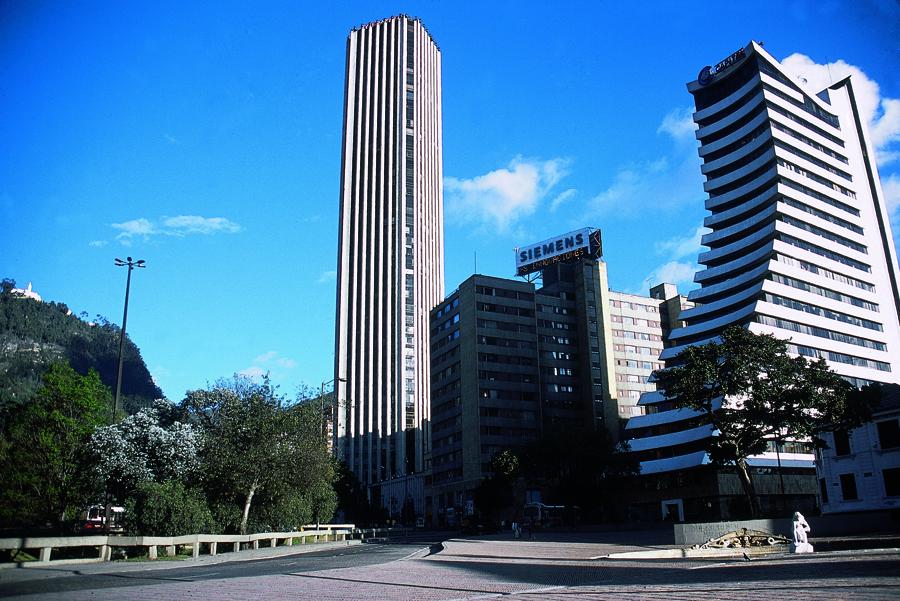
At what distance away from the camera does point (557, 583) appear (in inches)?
597

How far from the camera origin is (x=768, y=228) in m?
97.5

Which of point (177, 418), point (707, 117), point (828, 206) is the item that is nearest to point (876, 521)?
point (177, 418)

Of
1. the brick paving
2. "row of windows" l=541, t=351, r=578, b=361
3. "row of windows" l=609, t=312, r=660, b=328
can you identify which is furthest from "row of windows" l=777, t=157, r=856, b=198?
the brick paving

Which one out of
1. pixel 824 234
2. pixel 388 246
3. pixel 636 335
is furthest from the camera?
pixel 388 246

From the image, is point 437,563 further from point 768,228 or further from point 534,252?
point 534,252

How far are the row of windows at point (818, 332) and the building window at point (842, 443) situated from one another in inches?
1741

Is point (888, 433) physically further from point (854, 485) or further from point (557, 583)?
point (557, 583)

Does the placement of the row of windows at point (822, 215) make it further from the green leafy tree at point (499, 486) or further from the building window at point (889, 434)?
the building window at point (889, 434)

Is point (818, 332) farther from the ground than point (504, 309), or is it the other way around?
point (504, 309)

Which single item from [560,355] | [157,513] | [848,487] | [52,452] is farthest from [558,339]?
[157,513]

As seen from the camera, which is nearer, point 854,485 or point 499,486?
point 854,485

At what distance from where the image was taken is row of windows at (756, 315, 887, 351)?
295 ft

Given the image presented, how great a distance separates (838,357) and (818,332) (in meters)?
5.14

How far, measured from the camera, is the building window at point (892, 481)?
42344 mm
